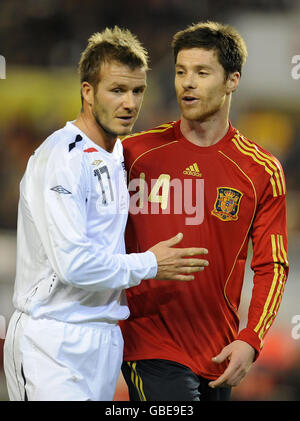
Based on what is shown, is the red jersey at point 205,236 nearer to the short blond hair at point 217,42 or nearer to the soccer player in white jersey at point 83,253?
the soccer player in white jersey at point 83,253

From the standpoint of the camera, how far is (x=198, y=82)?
3703 mm

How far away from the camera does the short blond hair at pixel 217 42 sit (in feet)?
12.3

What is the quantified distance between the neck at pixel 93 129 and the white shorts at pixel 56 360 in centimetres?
85

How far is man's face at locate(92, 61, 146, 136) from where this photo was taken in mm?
3305

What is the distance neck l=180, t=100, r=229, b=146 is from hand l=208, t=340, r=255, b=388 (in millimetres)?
1063

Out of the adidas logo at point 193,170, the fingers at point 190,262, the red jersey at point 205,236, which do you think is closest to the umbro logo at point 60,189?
the fingers at point 190,262

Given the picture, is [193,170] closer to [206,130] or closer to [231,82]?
[206,130]

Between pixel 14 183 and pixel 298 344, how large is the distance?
3855 millimetres

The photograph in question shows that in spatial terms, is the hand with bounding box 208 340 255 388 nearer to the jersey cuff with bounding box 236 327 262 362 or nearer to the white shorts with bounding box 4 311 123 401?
the jersey cuff with bounding box 236 327 262 362

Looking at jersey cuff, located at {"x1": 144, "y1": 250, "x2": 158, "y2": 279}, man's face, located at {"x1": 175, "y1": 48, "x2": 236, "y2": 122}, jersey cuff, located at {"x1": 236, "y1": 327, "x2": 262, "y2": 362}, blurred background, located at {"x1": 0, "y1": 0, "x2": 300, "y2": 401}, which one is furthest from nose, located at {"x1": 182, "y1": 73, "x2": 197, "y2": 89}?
blurred background, located at {"x1": 0, "y1": 0, "x2": 300, "y2": 401}

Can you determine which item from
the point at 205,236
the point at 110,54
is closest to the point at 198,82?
the point at 110,54

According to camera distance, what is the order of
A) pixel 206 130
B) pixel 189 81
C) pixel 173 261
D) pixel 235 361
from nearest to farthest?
1. pixel 173 261
2. pixel 235 361
3. pixel 189 81
4. pixel 206 130

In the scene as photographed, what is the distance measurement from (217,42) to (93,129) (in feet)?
2.90
